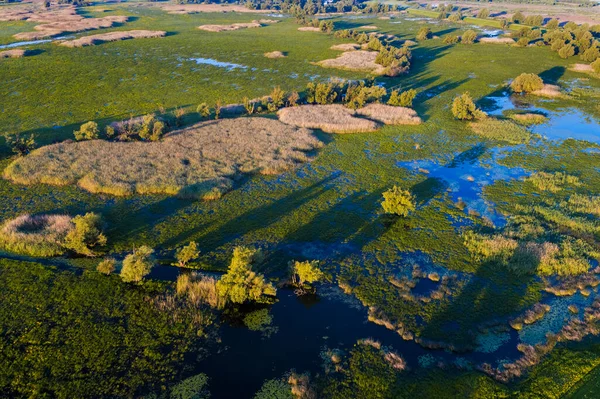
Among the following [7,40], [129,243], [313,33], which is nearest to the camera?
[129,243]

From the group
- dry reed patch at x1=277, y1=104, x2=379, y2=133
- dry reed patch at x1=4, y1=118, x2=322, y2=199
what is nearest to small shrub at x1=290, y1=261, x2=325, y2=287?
dry reed patch at x1=4, y1=118, x2=322, y2=199

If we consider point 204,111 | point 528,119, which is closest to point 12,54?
point 204,111

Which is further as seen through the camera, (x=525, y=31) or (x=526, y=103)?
(x=525, y=31)

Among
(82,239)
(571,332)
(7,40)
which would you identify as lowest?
(571,332)

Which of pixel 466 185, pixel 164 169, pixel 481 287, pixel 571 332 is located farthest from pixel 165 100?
pixel 571 332

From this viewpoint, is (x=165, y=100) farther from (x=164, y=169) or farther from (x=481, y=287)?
(x=481, y=287)

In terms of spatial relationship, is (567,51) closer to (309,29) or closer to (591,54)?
(591,54)
